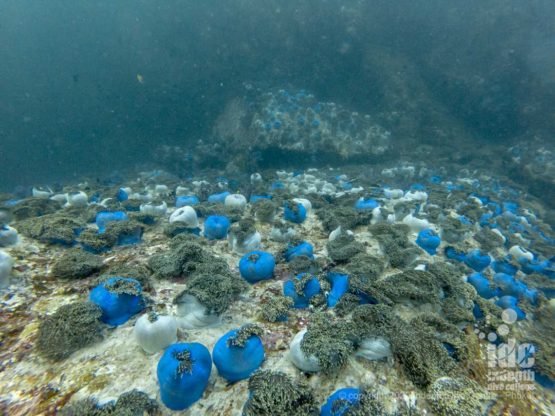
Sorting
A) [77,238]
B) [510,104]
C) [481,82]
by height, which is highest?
[481,82]

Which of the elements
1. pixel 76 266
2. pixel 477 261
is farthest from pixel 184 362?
pixel 477 261

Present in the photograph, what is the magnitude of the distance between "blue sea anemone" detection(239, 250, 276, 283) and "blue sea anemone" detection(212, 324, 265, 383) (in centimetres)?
151

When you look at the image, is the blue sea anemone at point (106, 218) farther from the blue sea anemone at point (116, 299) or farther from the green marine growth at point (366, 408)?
the green marine growth at point (366, 408)

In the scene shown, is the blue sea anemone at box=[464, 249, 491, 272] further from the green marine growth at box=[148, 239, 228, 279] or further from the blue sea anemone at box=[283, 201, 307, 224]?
the green marine growth at box=[148, 239, 228, 279]

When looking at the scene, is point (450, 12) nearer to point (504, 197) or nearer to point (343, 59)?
point (343, 59)

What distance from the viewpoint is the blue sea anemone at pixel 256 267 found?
448 cm

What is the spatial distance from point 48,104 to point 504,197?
65671 millimetres

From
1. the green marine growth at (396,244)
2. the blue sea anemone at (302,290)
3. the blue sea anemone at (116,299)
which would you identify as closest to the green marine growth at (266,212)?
the green marine growth at (396,244)

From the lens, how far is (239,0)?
27609 mm

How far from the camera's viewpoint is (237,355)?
9.45 ft

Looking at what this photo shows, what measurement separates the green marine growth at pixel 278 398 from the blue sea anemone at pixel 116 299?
6.37ft

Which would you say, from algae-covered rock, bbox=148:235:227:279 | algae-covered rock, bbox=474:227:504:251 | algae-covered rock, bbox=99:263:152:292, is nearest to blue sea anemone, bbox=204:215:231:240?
algae-covered rock, bbox=148:235:227:279

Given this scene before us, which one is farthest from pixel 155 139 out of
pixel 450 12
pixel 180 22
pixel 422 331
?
pixel 422 331

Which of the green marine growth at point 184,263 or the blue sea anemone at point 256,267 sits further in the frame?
the blue sea anemone at point 256,267
